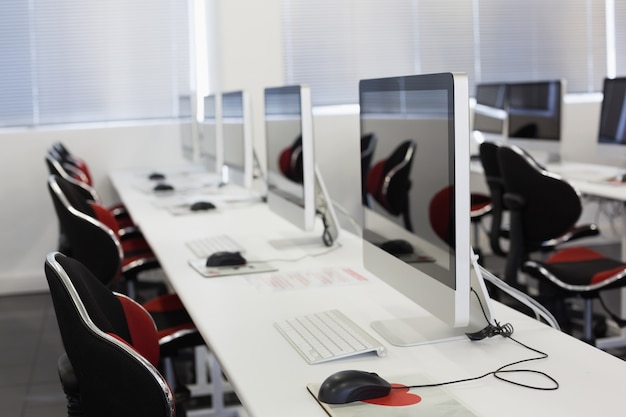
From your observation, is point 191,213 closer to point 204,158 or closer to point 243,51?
point 204,158

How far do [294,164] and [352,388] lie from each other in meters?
1.52

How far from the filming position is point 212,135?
481 centimetres

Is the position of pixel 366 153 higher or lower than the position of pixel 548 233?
higher

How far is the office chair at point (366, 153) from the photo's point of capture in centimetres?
223

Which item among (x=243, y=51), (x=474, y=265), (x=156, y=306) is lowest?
(x=156, y=306)

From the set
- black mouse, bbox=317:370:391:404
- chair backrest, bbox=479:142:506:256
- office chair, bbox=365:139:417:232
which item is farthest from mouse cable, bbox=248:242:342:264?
chair backrest, bbox=479:142:506:256

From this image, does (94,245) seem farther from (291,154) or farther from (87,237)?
(291,154)

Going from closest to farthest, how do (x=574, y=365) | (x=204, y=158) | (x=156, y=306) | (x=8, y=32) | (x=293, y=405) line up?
(x=293, y=405)
(x=574, y=365)
(x=156, y=306)
(x=204, y=158)
(x=8, y=32)

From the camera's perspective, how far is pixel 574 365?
1.72m

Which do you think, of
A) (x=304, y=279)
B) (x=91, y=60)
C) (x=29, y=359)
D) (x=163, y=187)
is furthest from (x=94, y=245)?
(x=91, y=60)

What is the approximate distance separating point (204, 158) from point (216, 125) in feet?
1.76

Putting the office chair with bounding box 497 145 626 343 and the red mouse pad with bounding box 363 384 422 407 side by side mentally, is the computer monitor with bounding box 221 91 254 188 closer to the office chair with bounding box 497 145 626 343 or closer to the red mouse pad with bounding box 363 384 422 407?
the office chair with bounding box 497 145 626 343

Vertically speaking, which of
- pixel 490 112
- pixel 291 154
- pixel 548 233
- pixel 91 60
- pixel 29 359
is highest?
pixel 91 60

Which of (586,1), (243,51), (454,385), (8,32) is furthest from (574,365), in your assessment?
(586,1)
